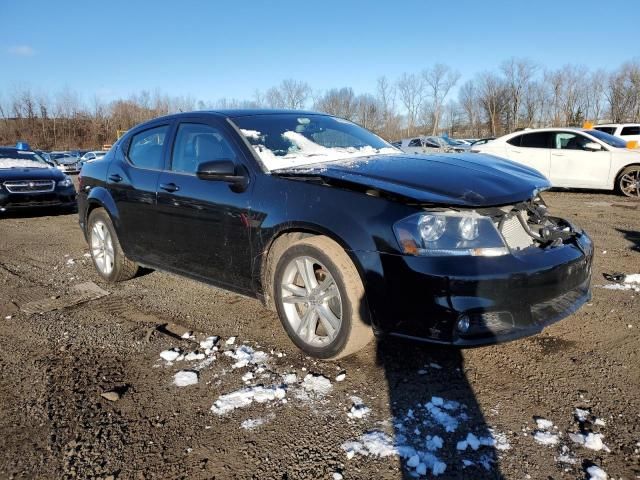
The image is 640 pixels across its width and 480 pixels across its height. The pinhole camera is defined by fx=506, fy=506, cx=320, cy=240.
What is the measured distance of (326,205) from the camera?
292 cm

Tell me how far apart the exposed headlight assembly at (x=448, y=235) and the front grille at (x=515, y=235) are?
0.15 metres

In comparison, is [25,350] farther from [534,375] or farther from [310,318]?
[534,375]

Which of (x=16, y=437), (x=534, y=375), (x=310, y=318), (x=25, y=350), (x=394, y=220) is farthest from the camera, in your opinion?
(x=25, y=350)

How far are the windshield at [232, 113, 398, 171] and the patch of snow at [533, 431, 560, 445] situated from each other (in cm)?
215

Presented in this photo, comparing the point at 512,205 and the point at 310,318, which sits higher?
the point at 512,205

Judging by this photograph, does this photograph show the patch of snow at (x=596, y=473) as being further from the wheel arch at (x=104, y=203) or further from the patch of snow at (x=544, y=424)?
the wheel arch at (x=104, y=203)

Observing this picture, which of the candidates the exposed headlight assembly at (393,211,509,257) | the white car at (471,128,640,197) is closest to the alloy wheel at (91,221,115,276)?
the exposed headlight assembly at (393,211,509,257)

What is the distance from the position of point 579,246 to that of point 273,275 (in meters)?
1.90

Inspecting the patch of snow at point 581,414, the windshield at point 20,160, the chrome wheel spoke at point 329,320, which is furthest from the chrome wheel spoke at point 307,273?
the windshield at point 20,160

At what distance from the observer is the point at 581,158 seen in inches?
412

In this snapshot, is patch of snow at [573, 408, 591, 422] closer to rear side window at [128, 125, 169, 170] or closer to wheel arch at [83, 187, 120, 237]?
rear side window at [128, 125, 169, 170]

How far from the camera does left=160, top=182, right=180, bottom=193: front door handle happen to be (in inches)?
150

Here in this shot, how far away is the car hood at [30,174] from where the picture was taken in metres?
9.32

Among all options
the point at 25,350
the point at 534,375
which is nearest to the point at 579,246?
the point at 534,375
